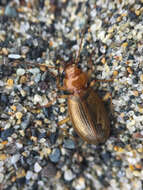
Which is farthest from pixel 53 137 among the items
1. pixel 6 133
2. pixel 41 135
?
pixel 6 133

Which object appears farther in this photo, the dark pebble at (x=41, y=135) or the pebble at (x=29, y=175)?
the dark pebble at (x=41, y=135)

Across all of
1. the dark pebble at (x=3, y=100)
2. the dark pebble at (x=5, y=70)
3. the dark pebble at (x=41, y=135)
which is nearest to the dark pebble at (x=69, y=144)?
the dark pebble at (x=41, y=135)

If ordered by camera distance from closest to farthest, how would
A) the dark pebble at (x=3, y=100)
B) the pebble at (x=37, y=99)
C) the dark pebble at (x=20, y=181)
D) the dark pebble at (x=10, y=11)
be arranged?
the dark pebble at (x=20, y=181) < the dark pebble at (x=3, y=100) < the pebble at (x=37, y=99) < the dark pebble at (x=10, y=11)

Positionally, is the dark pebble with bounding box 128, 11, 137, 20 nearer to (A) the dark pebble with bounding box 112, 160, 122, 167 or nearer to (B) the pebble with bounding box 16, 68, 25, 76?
(B) the pebble with bounding box 16, 68, 25, 76

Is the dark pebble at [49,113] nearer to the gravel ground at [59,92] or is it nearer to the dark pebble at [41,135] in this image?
the gravel ground at [59,92]

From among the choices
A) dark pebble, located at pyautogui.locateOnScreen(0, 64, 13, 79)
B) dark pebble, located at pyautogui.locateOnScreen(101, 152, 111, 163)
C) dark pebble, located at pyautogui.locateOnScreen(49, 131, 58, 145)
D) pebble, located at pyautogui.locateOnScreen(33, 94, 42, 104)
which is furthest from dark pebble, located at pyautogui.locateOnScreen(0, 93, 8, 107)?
dark pebble, located at pyautogui.locateOnScreen(101, 152, 111, 163)

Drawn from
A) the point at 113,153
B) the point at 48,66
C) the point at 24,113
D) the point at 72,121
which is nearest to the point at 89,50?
the point at 48,66

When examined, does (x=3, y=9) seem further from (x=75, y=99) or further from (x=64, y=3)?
(x=75, y=99)
